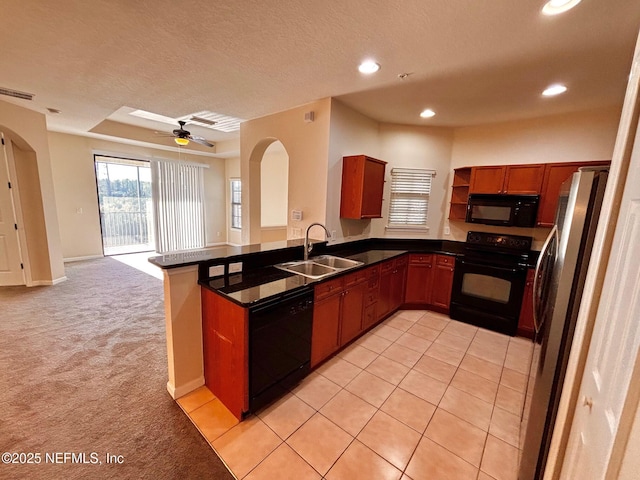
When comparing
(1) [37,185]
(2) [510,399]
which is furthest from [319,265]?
(1) [37,185]

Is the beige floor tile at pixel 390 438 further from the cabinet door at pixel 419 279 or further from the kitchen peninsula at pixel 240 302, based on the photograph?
the cabinet door at pixel 419 279

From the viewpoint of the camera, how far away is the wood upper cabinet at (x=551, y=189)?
3121mm

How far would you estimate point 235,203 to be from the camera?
812 cm

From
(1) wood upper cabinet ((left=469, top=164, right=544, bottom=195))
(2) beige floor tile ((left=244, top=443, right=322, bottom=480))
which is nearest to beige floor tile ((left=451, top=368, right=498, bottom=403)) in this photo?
(2) beige floor tile ((left=244, top=443, right=322, bottom=480))

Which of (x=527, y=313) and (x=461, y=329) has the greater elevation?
(x=527, y=313)

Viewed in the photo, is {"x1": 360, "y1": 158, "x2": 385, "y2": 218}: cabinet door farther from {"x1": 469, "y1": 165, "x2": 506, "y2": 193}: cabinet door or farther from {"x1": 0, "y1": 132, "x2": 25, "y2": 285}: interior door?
{"x1": 0, "y1": 132, "x2": 25, "y2": 285}: interior door

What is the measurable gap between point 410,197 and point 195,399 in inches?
150

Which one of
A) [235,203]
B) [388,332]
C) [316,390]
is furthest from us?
[235,203]

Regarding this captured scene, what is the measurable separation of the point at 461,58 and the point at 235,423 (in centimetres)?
335

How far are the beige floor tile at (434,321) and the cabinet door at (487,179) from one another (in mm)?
1886

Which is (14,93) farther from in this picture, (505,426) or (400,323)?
(505,426)

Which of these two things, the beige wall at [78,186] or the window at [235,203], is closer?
the beige wall at [78,186]

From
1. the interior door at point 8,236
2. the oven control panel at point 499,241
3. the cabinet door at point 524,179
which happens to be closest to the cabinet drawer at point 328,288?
the oven control panel at point 499,241

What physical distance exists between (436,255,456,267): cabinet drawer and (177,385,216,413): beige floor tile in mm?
3236
